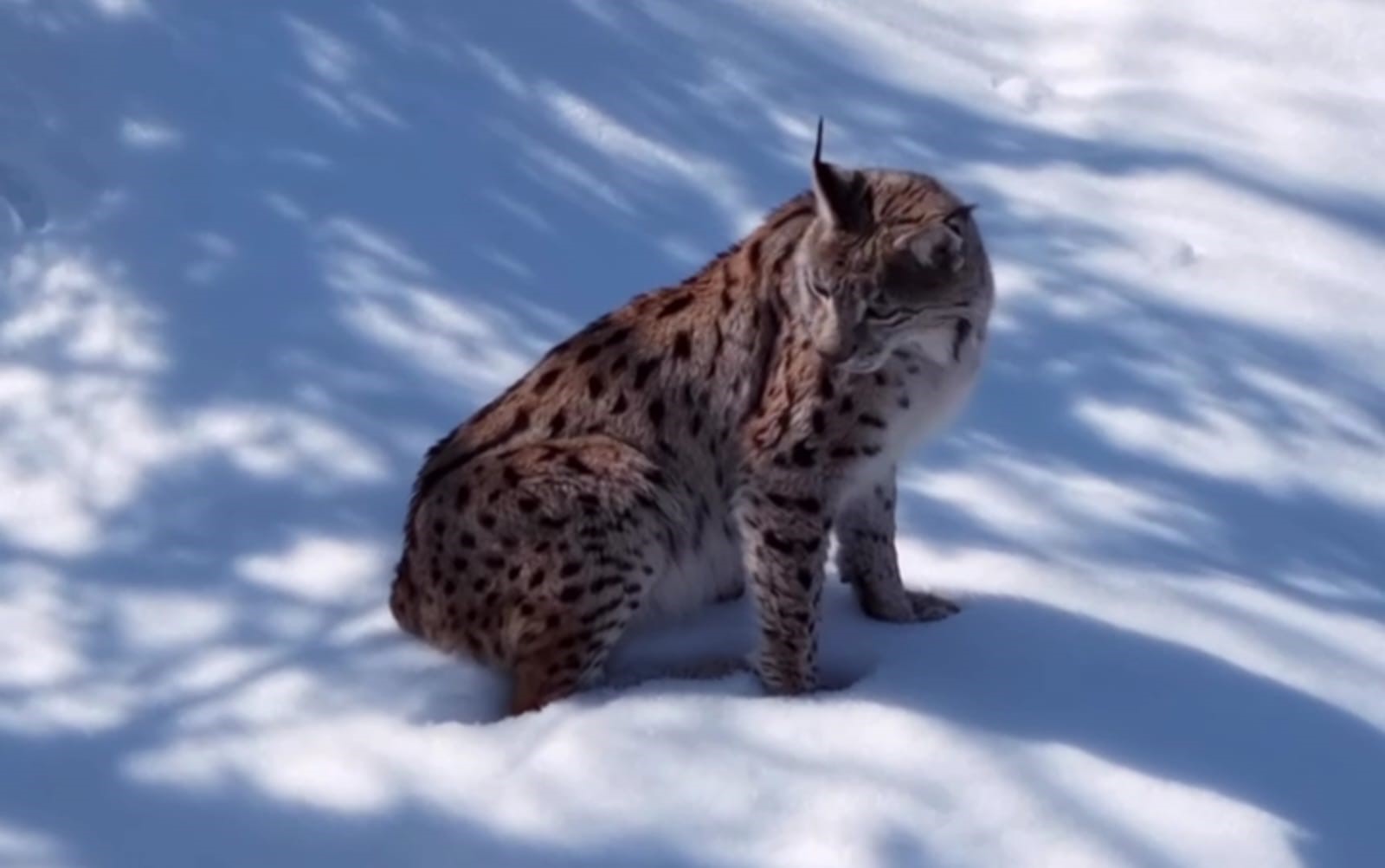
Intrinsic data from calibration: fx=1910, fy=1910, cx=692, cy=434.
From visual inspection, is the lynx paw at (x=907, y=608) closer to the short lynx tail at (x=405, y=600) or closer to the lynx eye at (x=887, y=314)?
the lynx eye at (x=887, y=314)

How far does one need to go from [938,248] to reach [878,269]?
0.44 ft

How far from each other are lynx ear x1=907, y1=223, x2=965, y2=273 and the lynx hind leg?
0.78 metres

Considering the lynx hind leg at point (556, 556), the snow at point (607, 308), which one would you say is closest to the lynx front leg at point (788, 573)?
the snow at point (607, 308)

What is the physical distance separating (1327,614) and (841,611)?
1.12m

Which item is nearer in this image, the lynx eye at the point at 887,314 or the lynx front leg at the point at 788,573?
the lynx eye at the point at 887,314

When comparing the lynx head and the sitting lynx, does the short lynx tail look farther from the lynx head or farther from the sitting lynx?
the lynx head

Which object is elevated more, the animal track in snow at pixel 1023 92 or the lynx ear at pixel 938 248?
the animal track in snow at pixel 1023 92

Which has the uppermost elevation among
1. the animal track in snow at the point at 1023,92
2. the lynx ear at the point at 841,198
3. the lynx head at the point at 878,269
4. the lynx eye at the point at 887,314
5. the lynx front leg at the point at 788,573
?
the animal track in snow at the point at 1023,92

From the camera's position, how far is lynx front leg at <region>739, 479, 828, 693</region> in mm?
4094

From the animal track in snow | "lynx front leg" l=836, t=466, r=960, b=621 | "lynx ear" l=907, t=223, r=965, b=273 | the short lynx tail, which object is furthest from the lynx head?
the animal track in snow

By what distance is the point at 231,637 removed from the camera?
4.29m

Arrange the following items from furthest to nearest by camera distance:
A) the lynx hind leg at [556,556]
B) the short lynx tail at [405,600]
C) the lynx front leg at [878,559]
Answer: the lynx front leg at [878,559] < the short lynx tail at [405,600] < the lynx hind leg at [556,556]

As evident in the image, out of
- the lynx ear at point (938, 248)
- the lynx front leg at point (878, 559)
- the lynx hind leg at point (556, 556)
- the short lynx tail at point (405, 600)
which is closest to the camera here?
the lynx ear at point (938, 248)

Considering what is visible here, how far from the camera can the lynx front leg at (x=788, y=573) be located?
409 cm
